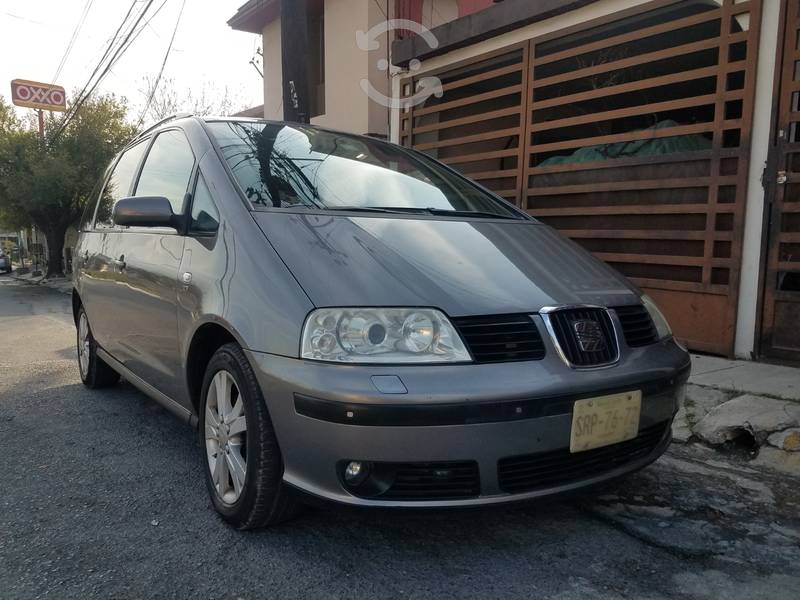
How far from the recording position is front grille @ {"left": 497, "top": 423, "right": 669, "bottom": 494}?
6.40 feet

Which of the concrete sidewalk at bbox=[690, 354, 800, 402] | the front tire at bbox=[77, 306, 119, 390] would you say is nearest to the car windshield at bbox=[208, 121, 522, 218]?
the concrete sidewalk at bbox=[690, 354, 800, 402]

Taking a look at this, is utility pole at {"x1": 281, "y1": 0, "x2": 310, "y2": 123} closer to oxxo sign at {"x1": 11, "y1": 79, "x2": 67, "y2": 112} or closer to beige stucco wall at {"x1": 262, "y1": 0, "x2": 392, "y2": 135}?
beige stucco wall at {"x1": 262, "y1": 0, "x2": 392, "y2": 135}

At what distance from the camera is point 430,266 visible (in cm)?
220


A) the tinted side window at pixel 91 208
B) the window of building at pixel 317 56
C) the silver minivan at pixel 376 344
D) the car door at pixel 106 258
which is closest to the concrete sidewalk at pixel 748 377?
the silver minivan at pixel 376 344

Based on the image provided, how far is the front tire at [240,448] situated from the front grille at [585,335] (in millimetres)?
1023

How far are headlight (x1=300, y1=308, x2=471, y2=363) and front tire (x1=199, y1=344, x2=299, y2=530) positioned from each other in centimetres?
34

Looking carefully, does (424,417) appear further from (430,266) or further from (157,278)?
(157,278)

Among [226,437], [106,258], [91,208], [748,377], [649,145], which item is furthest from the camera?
[649,145]

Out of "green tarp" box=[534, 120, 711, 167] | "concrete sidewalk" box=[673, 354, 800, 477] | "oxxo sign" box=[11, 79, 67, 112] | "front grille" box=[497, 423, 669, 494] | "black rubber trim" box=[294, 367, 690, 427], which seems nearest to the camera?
"black rubber trim" box=[294, 367, 690, 427]

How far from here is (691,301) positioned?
477cm

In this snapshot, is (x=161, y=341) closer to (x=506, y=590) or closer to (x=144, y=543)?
(x=144, y=543)

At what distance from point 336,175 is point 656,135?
328 cm

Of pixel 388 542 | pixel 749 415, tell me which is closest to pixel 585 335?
pixel 388 542

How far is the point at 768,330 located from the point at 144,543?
13.6ft
